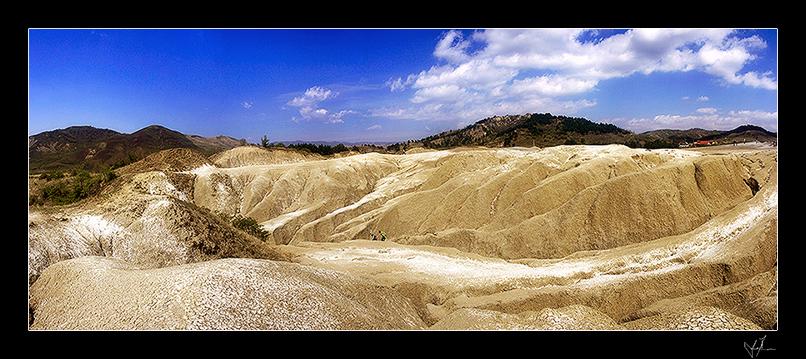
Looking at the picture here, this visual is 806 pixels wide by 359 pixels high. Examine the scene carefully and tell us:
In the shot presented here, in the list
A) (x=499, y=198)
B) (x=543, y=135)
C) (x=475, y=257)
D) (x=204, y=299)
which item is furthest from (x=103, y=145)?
(x=543, y=135)

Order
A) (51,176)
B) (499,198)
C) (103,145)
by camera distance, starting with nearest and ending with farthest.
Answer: (51,176), (499,198), (103,145)

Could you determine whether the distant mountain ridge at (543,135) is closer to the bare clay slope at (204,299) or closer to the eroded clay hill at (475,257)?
the eroded clay hill at (475,257)

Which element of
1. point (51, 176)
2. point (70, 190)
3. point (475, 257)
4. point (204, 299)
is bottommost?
point (475, 257)

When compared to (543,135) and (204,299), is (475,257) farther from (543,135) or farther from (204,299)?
(543,135)

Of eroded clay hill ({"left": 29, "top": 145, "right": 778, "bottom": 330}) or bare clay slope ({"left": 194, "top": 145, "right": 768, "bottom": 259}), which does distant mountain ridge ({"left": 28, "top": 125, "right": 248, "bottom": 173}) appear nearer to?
bare clay slope ({"left": 194, "top": 145, "right": 768, "bottom": 259})

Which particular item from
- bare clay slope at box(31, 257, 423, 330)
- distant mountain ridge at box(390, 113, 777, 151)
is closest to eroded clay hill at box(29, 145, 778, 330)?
bare clay slope at box(31, 257, 423, 330)

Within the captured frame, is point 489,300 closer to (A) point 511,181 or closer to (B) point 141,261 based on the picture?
(B) point 141,261

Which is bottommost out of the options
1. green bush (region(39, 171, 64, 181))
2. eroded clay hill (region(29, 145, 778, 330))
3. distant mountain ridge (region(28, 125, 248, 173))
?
eroded clay hill (region(29, 145, 778, 330))

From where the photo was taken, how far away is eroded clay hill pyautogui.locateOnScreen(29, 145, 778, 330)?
958 centimetres

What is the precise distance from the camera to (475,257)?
819 inches

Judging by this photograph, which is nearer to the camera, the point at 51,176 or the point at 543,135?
the point at 51,176

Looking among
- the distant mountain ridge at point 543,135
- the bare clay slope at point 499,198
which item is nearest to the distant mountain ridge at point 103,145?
the bare clay slope at point 499,198

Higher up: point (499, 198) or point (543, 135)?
Answer: point (543, 135)

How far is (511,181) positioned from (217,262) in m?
25.4
